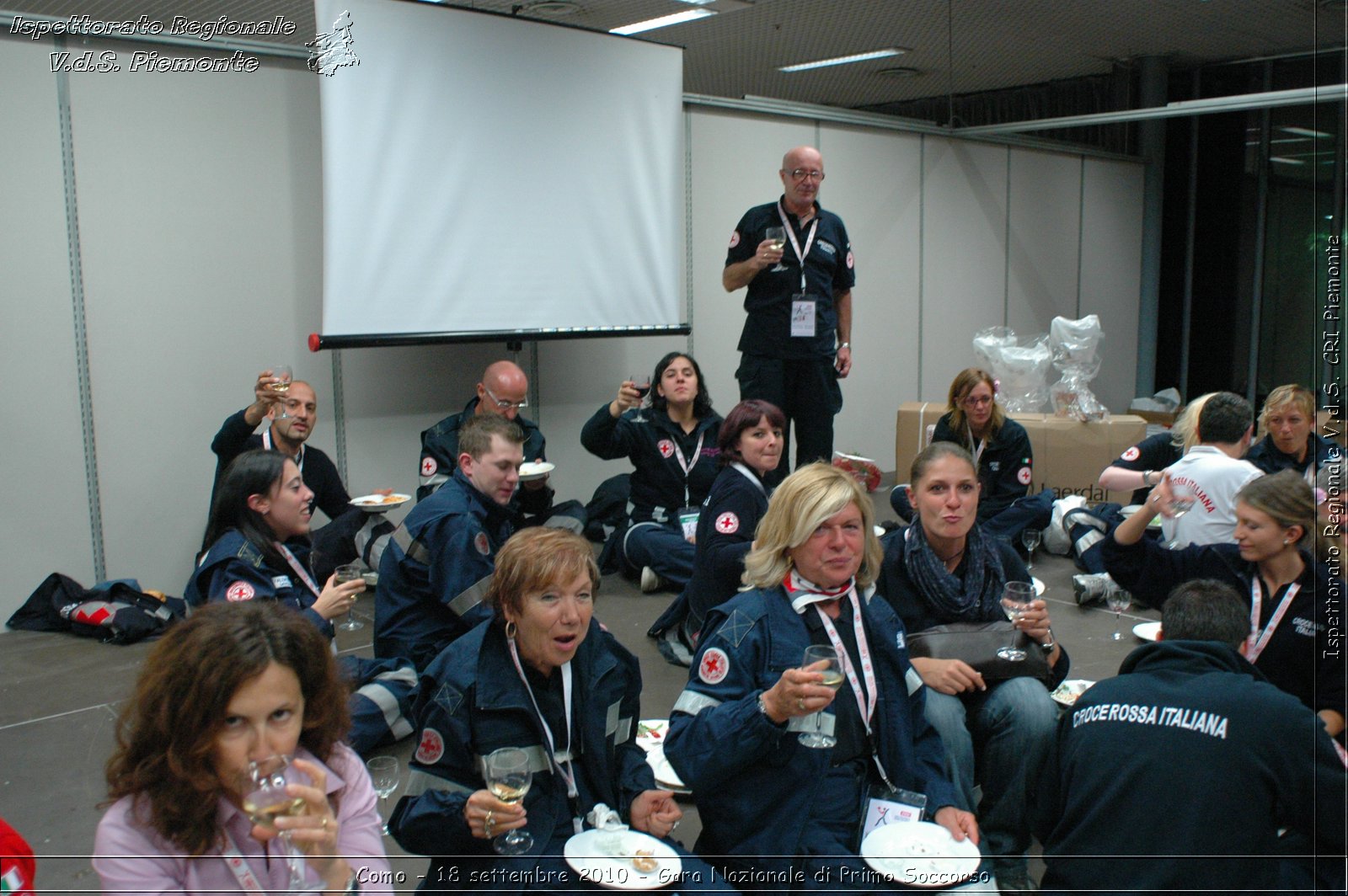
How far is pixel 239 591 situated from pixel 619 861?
4.70 feet

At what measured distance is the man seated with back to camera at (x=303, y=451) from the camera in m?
4.64

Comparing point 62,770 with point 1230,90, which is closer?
point 62,770

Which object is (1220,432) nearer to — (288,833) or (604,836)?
(604,836)

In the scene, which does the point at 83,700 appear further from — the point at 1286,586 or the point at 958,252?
the point at 958,252

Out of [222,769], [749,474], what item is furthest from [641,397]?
[222,769]

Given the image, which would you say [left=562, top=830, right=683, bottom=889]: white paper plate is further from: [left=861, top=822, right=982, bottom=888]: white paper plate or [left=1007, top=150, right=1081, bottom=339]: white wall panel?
[left=1007, top=150, right=1081, bottom=339]: white wall panel

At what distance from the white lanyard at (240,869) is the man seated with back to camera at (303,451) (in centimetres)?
301

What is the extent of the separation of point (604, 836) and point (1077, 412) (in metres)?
5.29

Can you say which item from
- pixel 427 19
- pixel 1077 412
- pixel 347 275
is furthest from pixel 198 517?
pixel 1077 412

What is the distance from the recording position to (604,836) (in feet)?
6.51

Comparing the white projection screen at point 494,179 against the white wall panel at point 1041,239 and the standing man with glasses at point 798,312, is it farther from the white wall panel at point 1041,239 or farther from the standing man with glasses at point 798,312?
the white wall panel at point 1041,239

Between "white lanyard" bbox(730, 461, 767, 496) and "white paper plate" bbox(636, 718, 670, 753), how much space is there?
2.93 ft

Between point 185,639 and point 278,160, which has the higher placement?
point 278,160

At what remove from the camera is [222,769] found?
159cm
